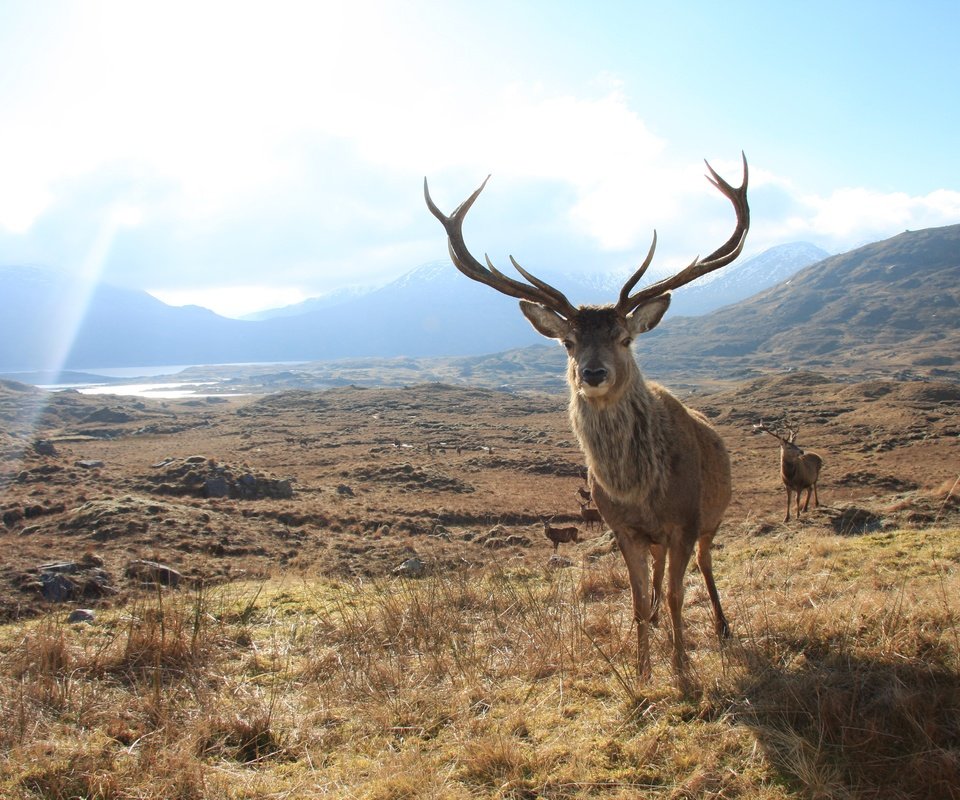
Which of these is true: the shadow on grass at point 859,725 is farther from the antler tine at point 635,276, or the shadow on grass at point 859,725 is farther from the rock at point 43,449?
the rock at point 43,449

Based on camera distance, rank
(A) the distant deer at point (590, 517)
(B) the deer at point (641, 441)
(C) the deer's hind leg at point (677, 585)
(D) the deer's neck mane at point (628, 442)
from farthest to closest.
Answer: (A) the distant deer at point (590, 517)
(D) the deer's neck mane at point (628, 442)
(B) the deer at point (641, 441)
(C) the deer's hind leg at point (677, 585)

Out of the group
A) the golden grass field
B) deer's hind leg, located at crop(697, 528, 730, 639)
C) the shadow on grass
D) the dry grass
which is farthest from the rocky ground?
the shadow on grass

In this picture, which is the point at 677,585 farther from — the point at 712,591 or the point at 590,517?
the point at 590,517

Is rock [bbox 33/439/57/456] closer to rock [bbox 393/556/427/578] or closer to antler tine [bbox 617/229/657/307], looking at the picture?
rock [bbox 393/556/427/578]

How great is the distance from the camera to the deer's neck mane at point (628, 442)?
18.0ft

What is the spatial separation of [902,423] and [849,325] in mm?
159284

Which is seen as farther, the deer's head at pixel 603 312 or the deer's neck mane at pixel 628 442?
the deer's head at pixel 603 312

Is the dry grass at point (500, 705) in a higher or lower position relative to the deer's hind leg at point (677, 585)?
lower

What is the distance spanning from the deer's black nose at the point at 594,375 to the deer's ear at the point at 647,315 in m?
0.84

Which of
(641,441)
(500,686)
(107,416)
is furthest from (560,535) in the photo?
(107,416)

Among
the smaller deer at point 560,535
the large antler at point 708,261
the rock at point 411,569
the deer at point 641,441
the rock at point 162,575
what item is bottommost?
the smaller deer at point 560,535

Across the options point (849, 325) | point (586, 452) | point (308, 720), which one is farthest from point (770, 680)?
point (849, 325)

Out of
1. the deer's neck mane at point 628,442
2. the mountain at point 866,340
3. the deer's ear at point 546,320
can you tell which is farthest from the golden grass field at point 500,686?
the mountain at point 866,340

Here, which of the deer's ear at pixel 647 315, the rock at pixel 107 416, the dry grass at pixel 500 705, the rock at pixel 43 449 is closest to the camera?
the dry grass at pixel 500 705
